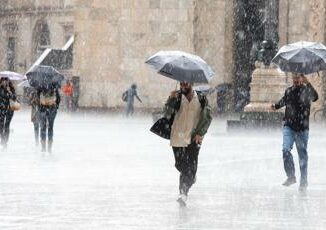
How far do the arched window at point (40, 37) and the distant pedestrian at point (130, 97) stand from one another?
23.2 meters

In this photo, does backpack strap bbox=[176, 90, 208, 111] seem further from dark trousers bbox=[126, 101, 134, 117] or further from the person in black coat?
dark trousers bbox=[126, 101, 134, 117]

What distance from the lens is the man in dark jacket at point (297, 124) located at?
15.4 meters

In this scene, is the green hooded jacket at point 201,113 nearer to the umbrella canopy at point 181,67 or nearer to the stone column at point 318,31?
the umbrella canopy at point 181,67

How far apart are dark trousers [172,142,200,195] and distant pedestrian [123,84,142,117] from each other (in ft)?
91.9

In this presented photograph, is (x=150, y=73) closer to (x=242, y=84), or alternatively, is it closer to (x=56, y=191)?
(x=242, y=84)

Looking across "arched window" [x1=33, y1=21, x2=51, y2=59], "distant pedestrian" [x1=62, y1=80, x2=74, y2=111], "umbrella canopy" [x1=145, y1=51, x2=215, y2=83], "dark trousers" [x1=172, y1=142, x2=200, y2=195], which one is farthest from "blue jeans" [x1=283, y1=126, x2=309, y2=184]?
"arched window" [x1=33, y1=21, x2=51, y2=59]

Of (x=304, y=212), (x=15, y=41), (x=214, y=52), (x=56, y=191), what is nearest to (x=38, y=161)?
(x=56, y=191)

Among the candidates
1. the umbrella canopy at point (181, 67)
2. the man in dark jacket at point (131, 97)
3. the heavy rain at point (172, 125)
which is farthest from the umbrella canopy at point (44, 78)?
the man in dark jacket at point (131, 97)

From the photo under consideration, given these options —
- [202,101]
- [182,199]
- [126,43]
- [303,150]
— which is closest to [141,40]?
[126,43]

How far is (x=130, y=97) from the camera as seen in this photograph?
136ft

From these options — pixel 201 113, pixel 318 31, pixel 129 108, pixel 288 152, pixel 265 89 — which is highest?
pixel 318 31

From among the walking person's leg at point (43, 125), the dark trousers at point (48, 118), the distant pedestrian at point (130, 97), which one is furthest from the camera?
the distant pedestrian at point (130, 97)

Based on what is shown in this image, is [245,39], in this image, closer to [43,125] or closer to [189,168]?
[43,125]

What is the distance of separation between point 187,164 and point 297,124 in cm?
255
